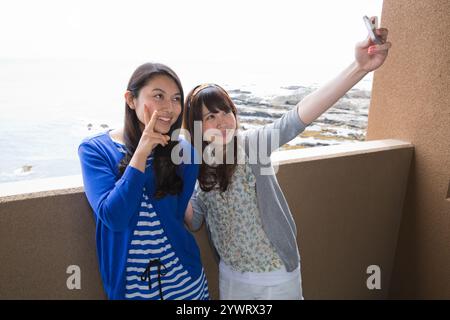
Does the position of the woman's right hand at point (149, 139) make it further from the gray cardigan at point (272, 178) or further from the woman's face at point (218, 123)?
the gray cardigan at point (272, 178)

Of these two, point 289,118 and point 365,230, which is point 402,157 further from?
point 289,118

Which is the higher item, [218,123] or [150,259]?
[218,123]

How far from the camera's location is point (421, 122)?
2.21m

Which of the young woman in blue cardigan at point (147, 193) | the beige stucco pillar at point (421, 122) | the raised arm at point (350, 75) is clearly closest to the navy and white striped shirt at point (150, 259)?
the young woman in blue cardigan at point (147, 193)

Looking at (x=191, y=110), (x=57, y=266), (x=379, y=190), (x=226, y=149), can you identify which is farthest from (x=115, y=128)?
(x=379, y=190)

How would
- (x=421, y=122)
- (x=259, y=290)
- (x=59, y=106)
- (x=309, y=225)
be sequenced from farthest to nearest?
(x=421, y=122) < (x=309, y=225) < (x=59, y=106) < (x=259, y=290)

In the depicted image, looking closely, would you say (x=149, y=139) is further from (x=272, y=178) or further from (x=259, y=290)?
(x=259, y=290)

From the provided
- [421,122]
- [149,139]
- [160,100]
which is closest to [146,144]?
[149,139]

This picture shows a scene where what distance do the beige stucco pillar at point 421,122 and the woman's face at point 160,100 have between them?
5.39 ft

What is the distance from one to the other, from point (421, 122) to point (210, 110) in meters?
1.53

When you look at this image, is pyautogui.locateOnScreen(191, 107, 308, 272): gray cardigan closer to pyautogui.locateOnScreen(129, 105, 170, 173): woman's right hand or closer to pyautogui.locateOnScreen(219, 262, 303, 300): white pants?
pyautogui.locateOnScreen(219, 262, 303, 300): white pants

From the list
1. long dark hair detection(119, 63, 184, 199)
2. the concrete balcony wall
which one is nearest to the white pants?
the concrete balcony wall

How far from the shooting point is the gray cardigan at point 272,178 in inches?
53.8

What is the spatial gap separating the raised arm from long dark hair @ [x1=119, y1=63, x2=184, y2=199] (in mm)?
480
